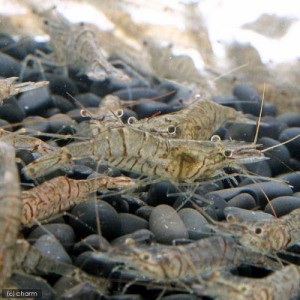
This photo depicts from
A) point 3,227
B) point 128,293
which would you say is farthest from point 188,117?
point 3,227

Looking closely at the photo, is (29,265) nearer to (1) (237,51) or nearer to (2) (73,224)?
(2) (73,224)

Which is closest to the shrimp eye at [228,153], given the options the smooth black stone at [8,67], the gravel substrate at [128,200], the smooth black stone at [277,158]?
the gravel substrate at [128,200]

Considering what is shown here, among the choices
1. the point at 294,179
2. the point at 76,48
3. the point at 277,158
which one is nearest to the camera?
the point at 294,179

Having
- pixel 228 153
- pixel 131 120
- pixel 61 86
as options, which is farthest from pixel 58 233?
pixel 61 86

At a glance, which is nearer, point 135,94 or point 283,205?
point 283,205

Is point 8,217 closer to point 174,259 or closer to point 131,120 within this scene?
point 174,259

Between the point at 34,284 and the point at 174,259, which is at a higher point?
the point at 174,259
